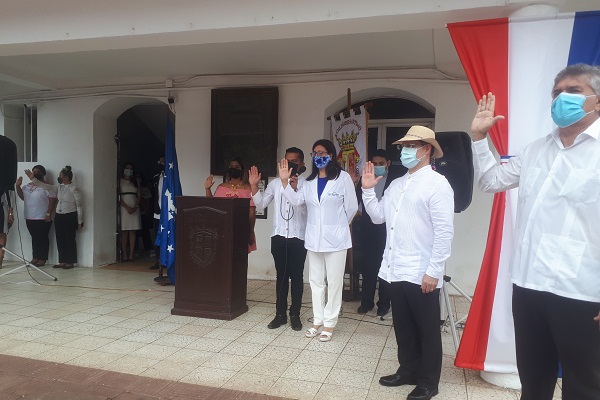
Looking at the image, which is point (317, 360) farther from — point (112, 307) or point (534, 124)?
point (112, 307)

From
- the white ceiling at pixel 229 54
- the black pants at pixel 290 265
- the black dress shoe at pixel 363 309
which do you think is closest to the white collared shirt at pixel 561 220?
the white ceiling at pixel 229 54

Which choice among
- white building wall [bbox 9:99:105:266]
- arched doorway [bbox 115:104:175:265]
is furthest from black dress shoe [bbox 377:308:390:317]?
white building wall [bbox 9:99:105:266]

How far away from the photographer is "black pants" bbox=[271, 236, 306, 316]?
170 inches

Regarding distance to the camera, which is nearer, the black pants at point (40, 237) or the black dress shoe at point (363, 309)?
the black dress shoe at point (363, 309)

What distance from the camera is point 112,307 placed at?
16.9 ft

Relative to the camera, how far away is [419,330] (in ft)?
9.91

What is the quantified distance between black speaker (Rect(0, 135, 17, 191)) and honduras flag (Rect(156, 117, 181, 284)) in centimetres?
220

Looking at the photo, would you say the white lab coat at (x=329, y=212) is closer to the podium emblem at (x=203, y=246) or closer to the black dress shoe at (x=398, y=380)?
the podium emblem at (x=203, y=246)

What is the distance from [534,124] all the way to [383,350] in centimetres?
224

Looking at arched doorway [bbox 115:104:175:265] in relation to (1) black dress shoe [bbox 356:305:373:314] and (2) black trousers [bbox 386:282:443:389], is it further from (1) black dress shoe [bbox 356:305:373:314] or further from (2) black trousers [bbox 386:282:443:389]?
(2) black trousers [bbox 386:282:443:389]

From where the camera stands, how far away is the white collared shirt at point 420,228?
2783mm

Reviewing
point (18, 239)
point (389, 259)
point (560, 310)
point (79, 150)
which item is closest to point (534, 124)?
point (389, 259)

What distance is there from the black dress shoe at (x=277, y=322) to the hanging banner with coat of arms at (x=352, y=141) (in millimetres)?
1963

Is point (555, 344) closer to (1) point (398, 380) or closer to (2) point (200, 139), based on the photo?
(1) point (398, 380)
